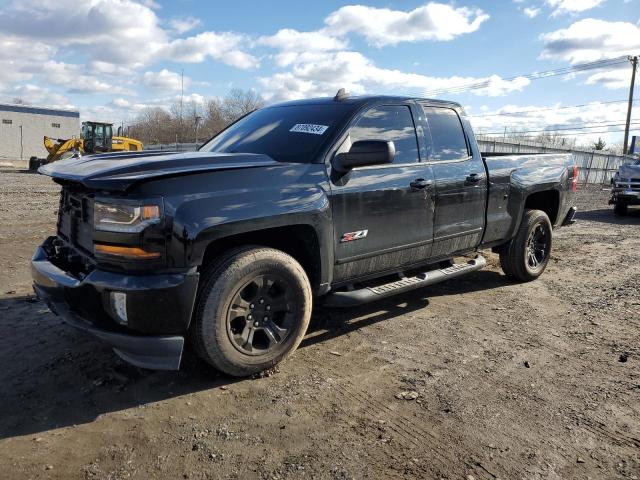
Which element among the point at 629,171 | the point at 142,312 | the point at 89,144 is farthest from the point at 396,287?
the point at 89,144

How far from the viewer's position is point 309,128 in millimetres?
4016

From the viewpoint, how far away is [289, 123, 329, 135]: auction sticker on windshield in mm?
3936

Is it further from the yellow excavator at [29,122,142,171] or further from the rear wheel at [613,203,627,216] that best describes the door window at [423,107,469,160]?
the yellow excavator at [29,122,142,171]

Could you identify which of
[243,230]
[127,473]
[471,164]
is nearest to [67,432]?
[127,473]

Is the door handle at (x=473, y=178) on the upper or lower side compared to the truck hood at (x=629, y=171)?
lower

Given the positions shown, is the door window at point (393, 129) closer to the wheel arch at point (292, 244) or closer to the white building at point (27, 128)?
the wheel arch at point (292, 244)

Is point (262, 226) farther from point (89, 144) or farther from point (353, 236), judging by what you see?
point (89, 144)

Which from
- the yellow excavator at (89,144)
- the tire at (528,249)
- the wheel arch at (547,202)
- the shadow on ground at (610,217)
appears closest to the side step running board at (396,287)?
the tire at (528,249)

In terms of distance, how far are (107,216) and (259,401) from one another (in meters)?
1.44

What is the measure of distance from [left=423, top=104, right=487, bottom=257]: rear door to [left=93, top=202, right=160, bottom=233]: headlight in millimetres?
2554

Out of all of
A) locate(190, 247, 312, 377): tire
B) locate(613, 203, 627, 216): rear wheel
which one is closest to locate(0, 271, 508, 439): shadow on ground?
locate(190, 247, 312, 377): tire

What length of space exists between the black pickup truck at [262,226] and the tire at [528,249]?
0.89m

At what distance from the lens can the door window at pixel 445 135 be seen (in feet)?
15.3

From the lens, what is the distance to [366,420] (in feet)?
9.75
